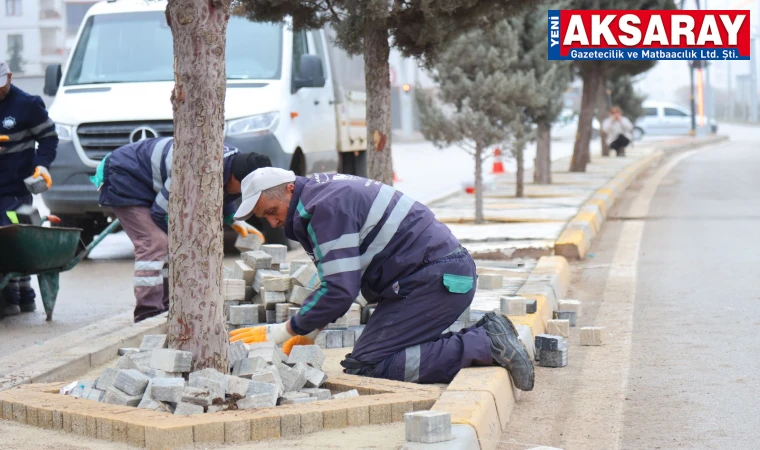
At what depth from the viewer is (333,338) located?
627 cm

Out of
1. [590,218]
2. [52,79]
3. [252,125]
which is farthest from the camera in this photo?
[590,218]

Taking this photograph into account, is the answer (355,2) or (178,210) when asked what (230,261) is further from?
(178,210)

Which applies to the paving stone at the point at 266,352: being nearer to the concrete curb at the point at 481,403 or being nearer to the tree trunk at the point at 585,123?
the concrete curb at the point at 481,403

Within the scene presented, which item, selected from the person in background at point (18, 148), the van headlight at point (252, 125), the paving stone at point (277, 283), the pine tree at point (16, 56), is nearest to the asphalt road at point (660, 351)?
the paving stone at point (277, 283)

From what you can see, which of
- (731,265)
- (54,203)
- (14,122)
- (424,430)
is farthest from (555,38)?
(424,430)

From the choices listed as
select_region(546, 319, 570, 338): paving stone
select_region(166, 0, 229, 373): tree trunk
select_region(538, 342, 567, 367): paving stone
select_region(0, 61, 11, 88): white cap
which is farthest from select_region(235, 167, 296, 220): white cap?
select_region(0, 61, 11, 88): white cap

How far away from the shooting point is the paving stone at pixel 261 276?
6.44 metres

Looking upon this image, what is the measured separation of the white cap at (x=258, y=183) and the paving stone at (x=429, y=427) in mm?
1454

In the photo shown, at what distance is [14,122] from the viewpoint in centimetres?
796

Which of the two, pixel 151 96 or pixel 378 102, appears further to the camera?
pixel 151 96

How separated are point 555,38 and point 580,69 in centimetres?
971

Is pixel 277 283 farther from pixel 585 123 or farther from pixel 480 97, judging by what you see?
pixel 585 123

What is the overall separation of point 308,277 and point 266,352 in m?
1.32

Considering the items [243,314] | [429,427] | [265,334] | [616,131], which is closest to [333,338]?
[243,314]
